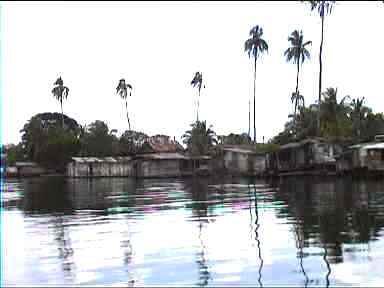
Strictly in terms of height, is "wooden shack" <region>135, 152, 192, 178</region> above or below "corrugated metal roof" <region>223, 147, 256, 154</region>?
below

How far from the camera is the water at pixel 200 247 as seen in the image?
8.87 meters

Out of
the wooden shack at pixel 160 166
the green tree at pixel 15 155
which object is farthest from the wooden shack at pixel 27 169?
the wooden shack at pixel 160 166

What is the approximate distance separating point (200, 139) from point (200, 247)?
7115 cm

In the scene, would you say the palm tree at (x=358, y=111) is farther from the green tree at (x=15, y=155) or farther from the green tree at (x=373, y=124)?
the green tree at (x=15, y=155)

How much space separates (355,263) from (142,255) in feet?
12.7

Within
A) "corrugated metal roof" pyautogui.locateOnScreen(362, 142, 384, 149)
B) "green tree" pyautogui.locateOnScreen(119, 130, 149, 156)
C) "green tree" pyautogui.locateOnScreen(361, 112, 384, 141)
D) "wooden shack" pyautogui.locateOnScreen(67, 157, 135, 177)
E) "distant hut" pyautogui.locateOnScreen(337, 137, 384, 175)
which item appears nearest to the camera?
"corrugated metal roof" pyautogui.locateOnScreen(362, 142, 384, 149)

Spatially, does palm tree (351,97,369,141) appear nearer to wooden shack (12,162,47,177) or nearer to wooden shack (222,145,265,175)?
wooden shack (222,145,265,175)

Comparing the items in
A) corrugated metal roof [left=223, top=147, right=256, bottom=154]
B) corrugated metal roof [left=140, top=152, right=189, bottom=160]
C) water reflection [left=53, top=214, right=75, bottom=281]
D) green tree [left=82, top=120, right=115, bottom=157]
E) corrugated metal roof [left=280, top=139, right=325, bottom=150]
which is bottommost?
water reflection [left=53, top=214, right=75, bottom=281]

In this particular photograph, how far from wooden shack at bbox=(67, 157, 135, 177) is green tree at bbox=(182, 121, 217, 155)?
8472 millimetres

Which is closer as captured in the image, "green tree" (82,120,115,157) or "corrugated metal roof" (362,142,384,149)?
"corrugated metal roof" (362,142,384,149)

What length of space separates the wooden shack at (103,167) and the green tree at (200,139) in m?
8.47

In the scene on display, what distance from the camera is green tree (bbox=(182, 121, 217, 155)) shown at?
7681cm

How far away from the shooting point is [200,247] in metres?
11.7

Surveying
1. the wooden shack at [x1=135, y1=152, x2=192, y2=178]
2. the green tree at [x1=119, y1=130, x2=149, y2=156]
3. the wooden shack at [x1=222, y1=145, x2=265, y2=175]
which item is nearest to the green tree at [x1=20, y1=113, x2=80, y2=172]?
the green tree at [x1=119, y1=130, x2=149, y2=156]
